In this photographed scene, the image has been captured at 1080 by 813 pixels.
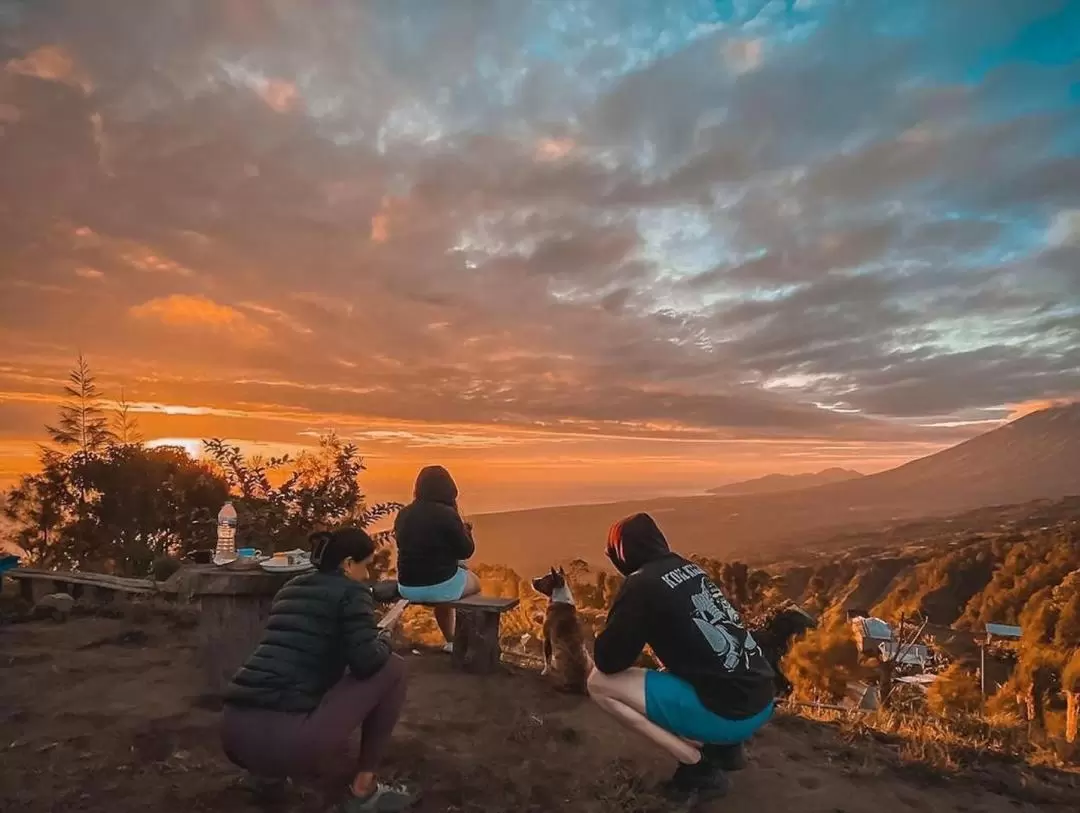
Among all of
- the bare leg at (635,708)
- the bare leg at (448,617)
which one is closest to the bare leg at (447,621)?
the bare leg at (448,617)

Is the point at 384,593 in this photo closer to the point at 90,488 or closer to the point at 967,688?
the point at 90,488

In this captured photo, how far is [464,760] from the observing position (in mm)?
4410

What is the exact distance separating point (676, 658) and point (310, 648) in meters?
1.72

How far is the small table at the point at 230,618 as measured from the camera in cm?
503

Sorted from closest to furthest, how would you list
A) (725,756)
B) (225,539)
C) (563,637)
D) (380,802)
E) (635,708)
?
(380,802) < (635,708) < (725,756) < (225,539) < (563,637)

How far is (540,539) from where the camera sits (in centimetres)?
4834

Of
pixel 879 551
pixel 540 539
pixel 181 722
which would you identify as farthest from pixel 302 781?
pixel 879 551

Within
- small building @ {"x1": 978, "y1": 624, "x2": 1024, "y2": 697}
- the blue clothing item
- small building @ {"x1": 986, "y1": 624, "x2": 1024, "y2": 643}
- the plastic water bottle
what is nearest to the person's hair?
the plastic water bottle

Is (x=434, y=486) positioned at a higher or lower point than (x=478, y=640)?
higher

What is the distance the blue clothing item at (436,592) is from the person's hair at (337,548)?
2453 mm

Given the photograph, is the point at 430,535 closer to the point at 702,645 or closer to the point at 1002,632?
the point at 702,645

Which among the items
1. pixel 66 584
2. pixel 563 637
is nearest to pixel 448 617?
pixel 563 637

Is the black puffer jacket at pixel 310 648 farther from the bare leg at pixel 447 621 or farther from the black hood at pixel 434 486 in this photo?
the bare leg at pixel 447 621

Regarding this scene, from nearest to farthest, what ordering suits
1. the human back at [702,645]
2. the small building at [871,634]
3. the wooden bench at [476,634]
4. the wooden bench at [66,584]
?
the human back at [702,645] < the wooden bench at [476,634] < the wooden bench at [66,584] < the small building at [871,634]
